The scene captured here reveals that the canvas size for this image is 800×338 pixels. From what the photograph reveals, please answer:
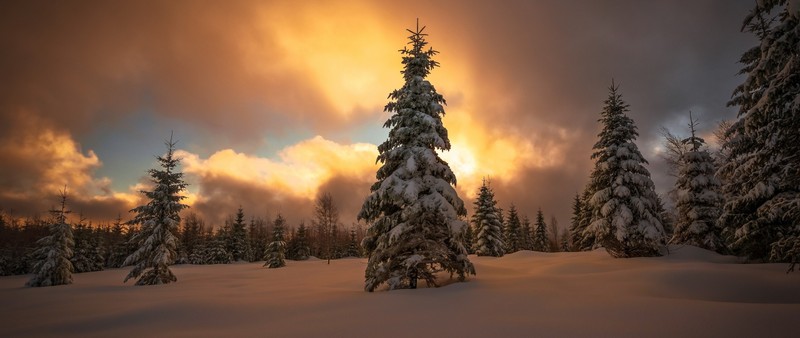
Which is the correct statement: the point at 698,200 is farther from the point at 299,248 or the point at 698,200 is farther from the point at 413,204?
the point at 299,248

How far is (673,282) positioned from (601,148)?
12.5 meters

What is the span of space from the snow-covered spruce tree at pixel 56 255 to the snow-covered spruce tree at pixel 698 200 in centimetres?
4822

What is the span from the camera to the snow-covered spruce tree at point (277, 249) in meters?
42.6

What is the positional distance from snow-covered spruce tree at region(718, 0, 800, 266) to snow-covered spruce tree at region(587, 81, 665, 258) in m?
3.53

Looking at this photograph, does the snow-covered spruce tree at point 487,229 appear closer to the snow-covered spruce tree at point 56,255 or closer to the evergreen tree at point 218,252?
the snow-covered spruce tree at point 56,255

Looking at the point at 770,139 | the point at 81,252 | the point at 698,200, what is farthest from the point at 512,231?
the point at 81,252

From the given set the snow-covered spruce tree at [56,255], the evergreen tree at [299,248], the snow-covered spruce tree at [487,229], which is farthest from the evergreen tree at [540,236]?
the snow-covered spruce tree at [56,255]

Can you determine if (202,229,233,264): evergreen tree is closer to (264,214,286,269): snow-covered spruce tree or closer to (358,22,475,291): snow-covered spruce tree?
(264,214,286,269): snow-covered spruce tree

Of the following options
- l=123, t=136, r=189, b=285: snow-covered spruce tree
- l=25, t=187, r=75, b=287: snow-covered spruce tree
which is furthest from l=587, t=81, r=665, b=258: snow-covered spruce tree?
l=25, t=187, r=75, b=287: snow-covered spruce tree

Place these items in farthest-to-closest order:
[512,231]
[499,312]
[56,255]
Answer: [512,231] < [56,255] < [499,312]

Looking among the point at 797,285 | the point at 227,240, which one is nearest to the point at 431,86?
the point at 797,285

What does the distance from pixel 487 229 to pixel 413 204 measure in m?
32.0

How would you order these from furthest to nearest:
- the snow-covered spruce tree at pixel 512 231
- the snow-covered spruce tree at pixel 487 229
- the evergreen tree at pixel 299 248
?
the evergreen tree at pixel 299 248, the snow-covered spruce tree at pixel 512 231, the snow-covered spruce tree at pixel 487 229

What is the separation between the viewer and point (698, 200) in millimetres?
24312
